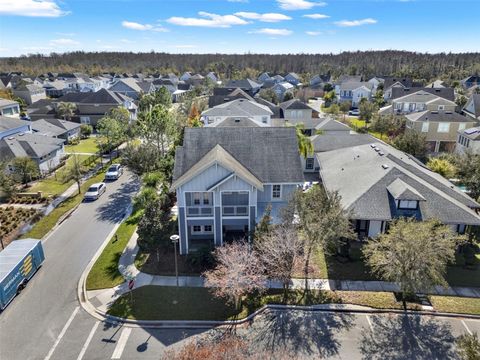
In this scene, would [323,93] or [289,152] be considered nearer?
[289,152]

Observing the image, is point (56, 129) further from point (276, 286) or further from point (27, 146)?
point (276, 286)

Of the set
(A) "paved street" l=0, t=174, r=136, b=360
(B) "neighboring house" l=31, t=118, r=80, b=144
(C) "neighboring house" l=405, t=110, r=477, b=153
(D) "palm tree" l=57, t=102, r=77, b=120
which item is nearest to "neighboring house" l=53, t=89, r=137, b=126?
(D) "palm tree" l=57, t=102, r=77, b=120

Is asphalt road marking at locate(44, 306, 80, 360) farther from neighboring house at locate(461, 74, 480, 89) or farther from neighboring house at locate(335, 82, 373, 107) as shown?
neighboring house at locate(461, 74, 480, 89)

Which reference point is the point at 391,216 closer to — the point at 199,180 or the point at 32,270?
the point at 199,180

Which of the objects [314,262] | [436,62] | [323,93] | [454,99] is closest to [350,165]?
[314,262]

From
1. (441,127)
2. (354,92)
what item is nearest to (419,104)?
(441,127)

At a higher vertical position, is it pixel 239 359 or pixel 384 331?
pixel 239 359

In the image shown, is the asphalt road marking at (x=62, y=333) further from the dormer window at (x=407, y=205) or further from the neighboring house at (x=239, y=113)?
the neighboring house at (x=239, y=113)
